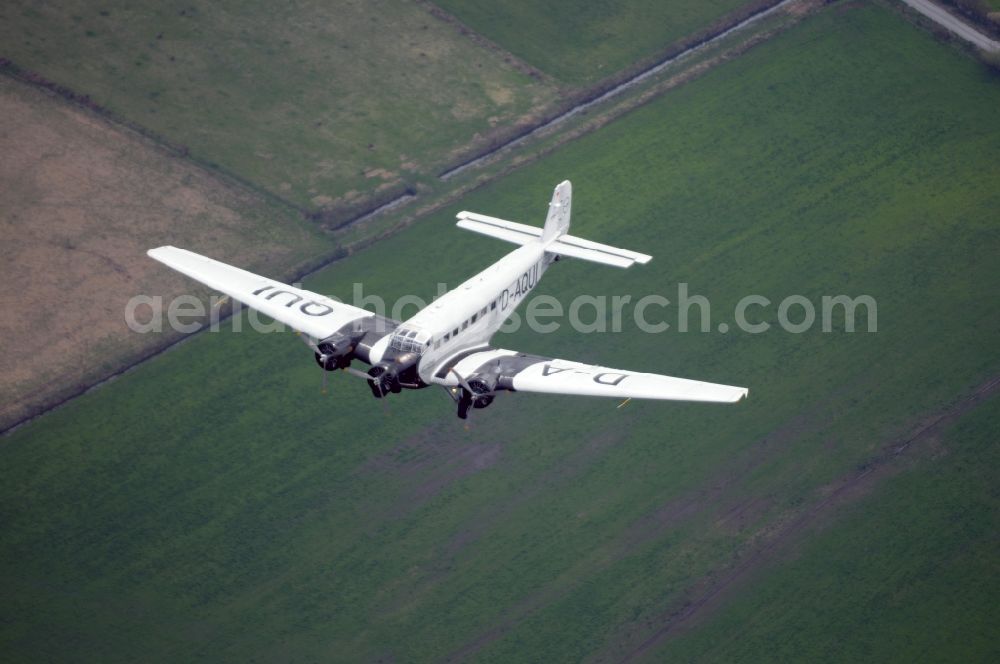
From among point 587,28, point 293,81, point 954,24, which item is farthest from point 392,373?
point 954,24

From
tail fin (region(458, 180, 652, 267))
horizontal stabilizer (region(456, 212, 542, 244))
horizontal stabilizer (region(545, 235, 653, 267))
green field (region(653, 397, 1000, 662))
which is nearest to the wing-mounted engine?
horizontal stabilizer (region(545, 235, 653, 267))

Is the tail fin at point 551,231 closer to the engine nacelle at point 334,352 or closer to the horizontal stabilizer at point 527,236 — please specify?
the horizontal stabilizer at point 527,236

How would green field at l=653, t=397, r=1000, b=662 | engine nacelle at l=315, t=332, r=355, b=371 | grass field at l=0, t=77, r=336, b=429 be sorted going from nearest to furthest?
green field at l=653, t=397, r=1000, b=662 < engine nacelle at l=315, t=332, r=355, b=371 < grass field at l=0, t=77, r=336, b=429

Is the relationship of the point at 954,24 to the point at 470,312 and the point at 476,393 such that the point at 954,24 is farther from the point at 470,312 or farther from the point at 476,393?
the point at 476,393

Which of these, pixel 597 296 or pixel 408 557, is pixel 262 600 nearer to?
pixel 408 557

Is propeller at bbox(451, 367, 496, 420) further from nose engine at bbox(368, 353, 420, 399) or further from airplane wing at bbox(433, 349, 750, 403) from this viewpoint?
nose engine at bbox(368, 353, 420, 399)

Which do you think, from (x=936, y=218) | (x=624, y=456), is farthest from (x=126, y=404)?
(x=936, y=218)
